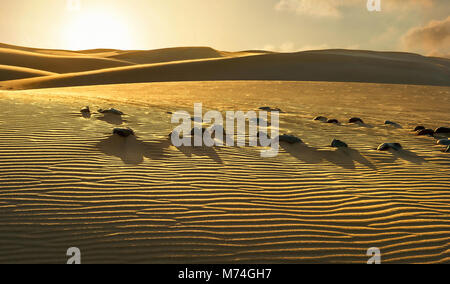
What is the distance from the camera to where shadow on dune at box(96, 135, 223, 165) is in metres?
6.23

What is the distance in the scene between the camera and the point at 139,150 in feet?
21.6

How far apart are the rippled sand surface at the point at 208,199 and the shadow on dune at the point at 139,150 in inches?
1.3

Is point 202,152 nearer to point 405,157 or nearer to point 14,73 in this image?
point 405,157

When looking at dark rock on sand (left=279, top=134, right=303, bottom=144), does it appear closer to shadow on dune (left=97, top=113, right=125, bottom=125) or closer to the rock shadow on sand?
the rock shadow on sand

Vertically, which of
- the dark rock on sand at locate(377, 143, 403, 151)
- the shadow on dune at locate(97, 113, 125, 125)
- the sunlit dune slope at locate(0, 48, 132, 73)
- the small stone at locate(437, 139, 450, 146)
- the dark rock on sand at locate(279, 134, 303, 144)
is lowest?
the dark rock on sand at locate(377, 143, 403, 151)

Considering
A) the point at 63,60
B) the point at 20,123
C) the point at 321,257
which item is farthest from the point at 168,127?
the point at 63,60

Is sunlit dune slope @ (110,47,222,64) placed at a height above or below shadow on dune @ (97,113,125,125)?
above

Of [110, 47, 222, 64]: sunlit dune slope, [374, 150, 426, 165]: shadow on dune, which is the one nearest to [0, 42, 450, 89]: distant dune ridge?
[374, 150, 426, 165]: shadow on dune

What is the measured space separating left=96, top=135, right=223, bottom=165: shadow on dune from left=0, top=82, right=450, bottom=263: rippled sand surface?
0.03 metres

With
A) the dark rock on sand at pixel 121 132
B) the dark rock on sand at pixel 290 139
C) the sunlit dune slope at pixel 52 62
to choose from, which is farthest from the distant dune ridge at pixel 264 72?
the dark rock on sand at pixel 121 132

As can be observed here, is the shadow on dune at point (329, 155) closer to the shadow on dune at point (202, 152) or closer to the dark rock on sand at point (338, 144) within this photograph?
the dark rock on sand at point (338, 144)

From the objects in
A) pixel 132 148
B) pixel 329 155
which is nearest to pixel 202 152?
pixel 132 148

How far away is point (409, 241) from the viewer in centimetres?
411
